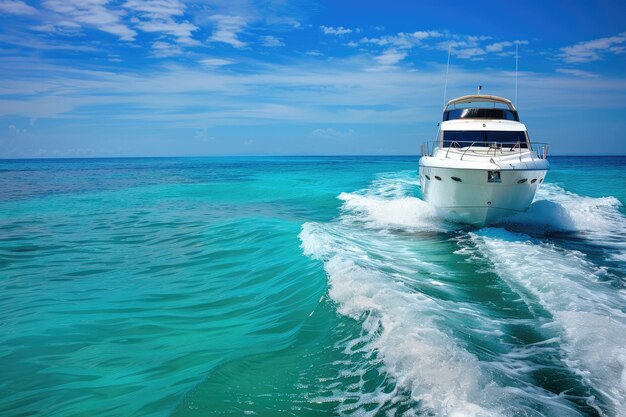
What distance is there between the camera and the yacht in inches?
460

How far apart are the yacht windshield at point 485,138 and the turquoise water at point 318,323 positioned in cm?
266

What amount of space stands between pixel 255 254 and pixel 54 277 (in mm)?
4500

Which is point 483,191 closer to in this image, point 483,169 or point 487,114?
point 483,169

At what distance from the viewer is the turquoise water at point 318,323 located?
4.14 m

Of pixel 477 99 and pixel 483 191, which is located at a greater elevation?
pixel 477 99

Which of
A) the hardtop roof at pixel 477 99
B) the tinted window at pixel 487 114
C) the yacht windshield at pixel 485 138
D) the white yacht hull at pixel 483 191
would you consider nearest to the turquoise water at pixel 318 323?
the white yacht hull at pixel 483 191

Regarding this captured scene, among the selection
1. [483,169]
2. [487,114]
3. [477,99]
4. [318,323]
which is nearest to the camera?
[318,323]

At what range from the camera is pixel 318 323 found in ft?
19.9

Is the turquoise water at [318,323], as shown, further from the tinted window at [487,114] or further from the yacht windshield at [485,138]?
the tinted window at [487,114]

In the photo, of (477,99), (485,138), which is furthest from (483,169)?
(477,99)

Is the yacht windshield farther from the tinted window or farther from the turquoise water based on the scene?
the turquoise water

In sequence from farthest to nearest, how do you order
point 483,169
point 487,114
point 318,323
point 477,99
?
1. point 477,99
2. point 487,114
3. point 483,169
4. point 318,323

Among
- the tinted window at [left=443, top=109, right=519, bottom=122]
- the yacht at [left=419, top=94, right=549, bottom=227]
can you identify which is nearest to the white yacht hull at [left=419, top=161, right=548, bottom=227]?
the yacht at [left=419, top=94, right=549, bottom=227]

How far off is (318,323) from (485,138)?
10637mm
